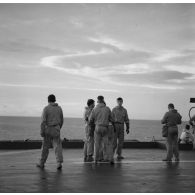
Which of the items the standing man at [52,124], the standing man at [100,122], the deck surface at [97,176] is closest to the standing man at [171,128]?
the deck surface at [97,176]

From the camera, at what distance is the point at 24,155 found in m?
14.4

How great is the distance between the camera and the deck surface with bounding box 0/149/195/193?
8039 millimetres

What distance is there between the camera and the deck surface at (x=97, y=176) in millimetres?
8039

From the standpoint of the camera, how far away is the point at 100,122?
480 inches

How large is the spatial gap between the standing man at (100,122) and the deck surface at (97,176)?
0.60 m

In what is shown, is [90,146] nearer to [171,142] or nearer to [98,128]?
[98,128]

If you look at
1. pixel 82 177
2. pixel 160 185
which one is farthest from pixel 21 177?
pixel 160 185

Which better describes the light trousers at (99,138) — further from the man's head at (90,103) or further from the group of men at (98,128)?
the man's head at (90,103)

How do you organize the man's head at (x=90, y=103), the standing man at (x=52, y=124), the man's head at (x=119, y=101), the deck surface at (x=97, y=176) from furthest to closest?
the man's head at (x=119, y=101) < the man's head at (x=90, y=103) < the standing man at (x=52, y=124) < the deck surface at (x=97, y=176)

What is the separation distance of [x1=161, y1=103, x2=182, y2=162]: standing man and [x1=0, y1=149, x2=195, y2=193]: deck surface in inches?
18.5

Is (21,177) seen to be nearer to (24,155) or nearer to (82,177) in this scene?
(82,177)

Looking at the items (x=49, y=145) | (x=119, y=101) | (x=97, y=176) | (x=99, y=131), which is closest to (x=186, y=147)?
(x=119, y=101)

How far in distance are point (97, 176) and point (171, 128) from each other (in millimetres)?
4338

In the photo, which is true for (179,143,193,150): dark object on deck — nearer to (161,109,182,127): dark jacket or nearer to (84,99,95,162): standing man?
(161,109,182,127): dark jacket
